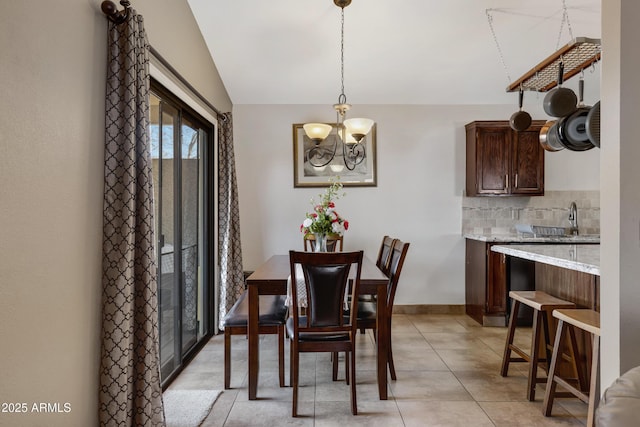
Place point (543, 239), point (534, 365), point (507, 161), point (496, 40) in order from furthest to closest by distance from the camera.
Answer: point (507, 161) → point (543, 239) → point (496, 40) → point (534, 365)

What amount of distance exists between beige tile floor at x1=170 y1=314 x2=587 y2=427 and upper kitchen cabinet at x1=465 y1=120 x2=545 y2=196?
1670mm

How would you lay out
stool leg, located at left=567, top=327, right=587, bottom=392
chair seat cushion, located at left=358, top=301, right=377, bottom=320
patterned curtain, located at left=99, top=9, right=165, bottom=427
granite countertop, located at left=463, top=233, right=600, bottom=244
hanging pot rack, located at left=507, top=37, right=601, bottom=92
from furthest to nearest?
granite countertop, located at left=463, top=233, right=600, bottom=244
chair seat cushion, located at left=358, top=301, right=377, bottom=320
stool leg, located at left=567, top=327, right=587, bottom=392
hanging pot rack, located at left=507, top=37, right=601, bottom=92
patterned curtain, located at left=99, top=9, right=165, bottom=427

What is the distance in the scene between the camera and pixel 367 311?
2.75m

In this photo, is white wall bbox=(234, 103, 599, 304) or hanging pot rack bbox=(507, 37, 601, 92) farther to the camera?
white wall bbox=(234, 103, 599, 304)

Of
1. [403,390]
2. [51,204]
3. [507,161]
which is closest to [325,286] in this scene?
→ [403,390]

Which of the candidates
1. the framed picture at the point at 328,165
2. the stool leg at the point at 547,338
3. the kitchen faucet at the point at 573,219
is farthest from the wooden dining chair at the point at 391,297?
the kitchen faucet at the point at 573,219

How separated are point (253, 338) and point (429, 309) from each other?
2.75 meters

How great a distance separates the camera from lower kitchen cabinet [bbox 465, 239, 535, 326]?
12.9 feet

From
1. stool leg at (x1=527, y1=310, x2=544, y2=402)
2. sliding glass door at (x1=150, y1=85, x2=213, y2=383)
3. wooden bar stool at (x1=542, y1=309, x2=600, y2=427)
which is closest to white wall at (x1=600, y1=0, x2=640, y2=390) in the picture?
wooden bar stool at (x1=542, y1=309, x2=600, y2=427)

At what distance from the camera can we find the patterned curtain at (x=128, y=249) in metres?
1.69

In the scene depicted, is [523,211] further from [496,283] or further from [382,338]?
[382,338]

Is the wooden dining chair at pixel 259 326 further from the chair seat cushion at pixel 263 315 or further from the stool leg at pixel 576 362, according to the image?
the stool leg at pixel 576 362

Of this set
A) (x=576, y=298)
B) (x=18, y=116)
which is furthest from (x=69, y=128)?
(x=576, y=298)

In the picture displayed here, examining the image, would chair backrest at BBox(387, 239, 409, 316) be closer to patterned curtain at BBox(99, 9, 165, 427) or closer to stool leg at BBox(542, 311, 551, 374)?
stool leg at BBox(542, 311, 551, 374)
